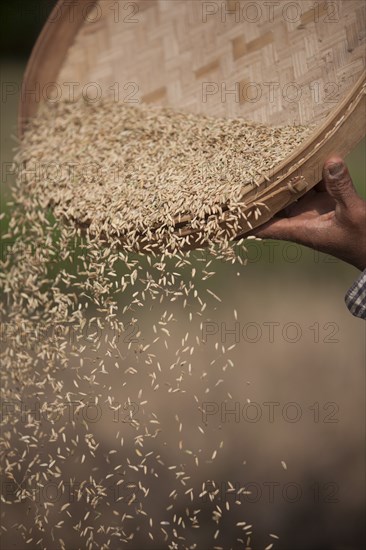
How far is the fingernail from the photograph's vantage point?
158cm

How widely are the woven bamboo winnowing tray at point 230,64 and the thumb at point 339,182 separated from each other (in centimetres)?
2

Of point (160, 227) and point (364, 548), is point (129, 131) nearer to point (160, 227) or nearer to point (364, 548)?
point (160, 227)

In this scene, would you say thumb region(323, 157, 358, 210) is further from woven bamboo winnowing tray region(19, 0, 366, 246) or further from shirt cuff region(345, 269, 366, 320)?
shirt cuff region(345, 269, 366, 320)

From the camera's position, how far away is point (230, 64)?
236 centimetres

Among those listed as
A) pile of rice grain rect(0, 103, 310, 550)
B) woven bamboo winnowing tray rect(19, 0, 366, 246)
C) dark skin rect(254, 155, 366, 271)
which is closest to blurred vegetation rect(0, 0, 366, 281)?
pile of rice grain rect(0, 103, 310, 550)

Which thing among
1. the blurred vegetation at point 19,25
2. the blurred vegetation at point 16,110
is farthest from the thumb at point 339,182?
the blurred vegetation at point 19,25

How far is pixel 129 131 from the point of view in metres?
2.34

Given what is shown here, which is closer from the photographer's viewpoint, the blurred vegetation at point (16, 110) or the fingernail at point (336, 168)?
the fingernail at point (336, 168)

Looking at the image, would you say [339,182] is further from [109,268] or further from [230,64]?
[230,64]

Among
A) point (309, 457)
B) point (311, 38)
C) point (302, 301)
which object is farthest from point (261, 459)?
point (311, 38)

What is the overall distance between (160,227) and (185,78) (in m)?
0.92

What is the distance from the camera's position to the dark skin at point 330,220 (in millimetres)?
1611

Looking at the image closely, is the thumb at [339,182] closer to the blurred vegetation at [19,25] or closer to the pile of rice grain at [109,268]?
the pile of rice grain at [109,268]

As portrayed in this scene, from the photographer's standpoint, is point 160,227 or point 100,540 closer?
point 160,227
